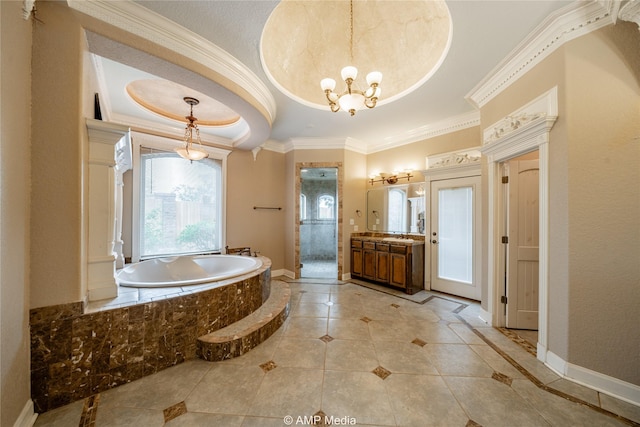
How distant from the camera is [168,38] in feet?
6.10

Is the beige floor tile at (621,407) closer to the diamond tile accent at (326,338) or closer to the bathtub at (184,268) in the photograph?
the diamond tile accent at (326,338)

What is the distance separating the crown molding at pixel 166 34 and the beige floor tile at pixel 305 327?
276 cm

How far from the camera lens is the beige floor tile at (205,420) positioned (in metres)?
1.32

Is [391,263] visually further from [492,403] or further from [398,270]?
[492,403]

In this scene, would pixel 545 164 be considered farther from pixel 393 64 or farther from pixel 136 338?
pixel 136 338

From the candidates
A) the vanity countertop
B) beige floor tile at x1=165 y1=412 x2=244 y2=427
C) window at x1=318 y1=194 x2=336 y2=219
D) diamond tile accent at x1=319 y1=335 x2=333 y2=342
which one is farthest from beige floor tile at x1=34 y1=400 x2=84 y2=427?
window at x1=318 y1=194 x2=336 y2=219

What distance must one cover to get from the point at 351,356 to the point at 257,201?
11.1 feet

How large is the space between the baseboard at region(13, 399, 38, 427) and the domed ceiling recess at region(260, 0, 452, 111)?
3.11m

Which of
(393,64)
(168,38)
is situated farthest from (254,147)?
(393,64)

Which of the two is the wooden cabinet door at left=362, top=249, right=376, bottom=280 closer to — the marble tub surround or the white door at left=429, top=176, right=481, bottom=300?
the white door at left=429, top=176, right=481, bottom=300

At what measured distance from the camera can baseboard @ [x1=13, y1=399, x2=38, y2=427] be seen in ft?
4.05

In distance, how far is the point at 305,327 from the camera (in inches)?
99.5

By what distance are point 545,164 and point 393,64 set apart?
210 centimetres

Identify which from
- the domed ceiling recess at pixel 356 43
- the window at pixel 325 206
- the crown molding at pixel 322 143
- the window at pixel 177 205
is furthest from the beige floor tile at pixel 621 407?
the window at pixel 325 206
